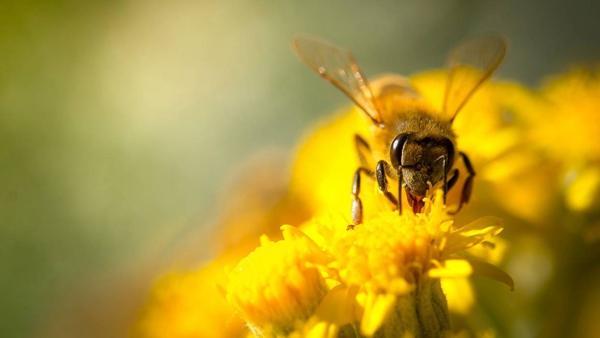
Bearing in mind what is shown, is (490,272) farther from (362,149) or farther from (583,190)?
(583,190)

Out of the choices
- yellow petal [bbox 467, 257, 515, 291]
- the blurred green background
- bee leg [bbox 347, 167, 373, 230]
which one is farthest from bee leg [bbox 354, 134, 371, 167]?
the blurred green background

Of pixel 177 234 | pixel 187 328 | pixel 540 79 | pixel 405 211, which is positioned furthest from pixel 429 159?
pixel 540 79

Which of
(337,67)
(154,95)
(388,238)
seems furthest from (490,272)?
(154,95)

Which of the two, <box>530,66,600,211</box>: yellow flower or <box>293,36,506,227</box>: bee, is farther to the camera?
<box>530,66,600,211</box>: yellow flower

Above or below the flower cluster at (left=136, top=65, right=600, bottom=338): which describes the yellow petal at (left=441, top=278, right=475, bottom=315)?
below

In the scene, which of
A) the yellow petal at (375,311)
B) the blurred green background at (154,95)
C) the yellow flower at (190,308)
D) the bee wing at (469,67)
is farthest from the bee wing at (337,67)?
the blurred green background at (154,95)

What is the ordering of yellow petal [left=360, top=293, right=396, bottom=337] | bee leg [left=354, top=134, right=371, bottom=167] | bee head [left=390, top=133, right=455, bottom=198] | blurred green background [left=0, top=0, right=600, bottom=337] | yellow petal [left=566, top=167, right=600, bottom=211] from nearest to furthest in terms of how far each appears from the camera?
yellow petal [left=360, top=293, right=396, bottom=337] → bee head [left=390, top=133, right=455, bottom=198] → bee leg [left=354, top=134, right=371, bottom=167] → yellow petal [left=566, top=167, right=600, bottom=211] → blurred green background [left=0, top=0, right=600, bottom=337]

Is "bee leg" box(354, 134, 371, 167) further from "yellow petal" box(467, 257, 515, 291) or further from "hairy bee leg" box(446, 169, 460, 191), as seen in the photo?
"yellow petal" box(467, 257, 515, 291)
